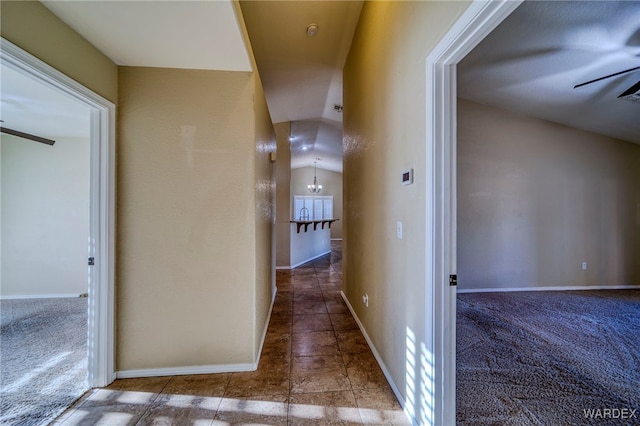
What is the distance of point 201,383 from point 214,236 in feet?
3.44

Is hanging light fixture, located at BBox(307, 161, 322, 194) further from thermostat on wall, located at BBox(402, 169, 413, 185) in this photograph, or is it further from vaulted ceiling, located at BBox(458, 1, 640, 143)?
thermostat on wall, located at BBox(402, 169, 413, 185)

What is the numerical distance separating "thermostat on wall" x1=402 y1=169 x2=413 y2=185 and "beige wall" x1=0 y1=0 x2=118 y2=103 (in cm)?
205

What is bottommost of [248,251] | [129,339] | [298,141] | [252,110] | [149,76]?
[129,339]

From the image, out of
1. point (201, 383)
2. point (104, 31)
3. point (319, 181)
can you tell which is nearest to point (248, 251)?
point (201, 383)

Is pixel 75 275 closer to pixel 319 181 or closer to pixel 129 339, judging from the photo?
pixel 129 339

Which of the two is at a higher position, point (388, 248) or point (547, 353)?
point (388, 248)

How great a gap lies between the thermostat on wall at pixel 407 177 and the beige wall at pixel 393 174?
1.6 inches

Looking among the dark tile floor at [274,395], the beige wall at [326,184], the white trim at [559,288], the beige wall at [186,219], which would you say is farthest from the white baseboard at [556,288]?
the beige wall at [326,184]

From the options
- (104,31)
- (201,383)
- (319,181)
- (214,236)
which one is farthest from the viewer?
(319,181)

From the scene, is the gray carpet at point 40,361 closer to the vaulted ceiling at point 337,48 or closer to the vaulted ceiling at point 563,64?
the vaulted ceiling at point 337,48

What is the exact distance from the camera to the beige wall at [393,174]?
1284 mm

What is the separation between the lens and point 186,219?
1.84 m

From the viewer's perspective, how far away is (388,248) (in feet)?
5.85

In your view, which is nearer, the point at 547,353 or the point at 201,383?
the point at 201,383
